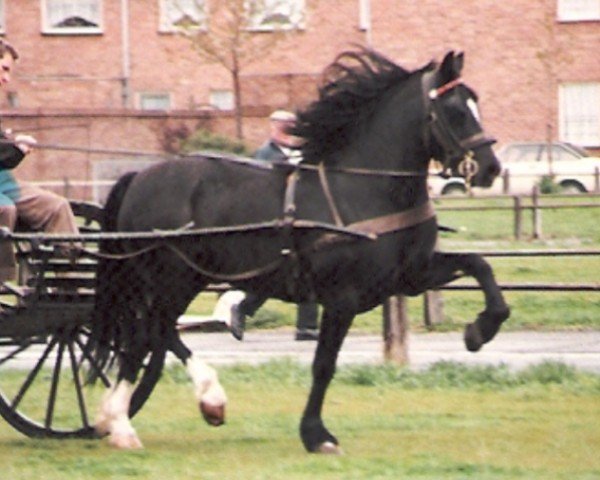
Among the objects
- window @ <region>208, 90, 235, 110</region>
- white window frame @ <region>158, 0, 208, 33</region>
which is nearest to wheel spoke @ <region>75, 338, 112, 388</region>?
white window frame @ <region>158, 0, 208, 33</region>

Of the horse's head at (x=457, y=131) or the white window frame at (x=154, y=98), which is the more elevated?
the horse's head at (x=457, y=131)

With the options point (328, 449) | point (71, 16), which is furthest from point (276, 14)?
point (328, 449)

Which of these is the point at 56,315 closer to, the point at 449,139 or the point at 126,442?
the point at 126,442

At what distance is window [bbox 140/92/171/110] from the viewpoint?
46750 millimetres

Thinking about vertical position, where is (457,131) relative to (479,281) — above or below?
above

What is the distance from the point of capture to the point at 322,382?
37.3ft

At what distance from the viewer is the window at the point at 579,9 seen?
4578cm

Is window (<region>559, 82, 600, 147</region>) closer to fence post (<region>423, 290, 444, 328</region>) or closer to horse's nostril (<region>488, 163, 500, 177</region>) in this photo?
fence post (<region>423, 290, 444, 328</region>)

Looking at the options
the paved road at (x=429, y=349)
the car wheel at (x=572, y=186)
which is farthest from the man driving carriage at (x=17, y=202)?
the car wheel at (x=572, y=186)

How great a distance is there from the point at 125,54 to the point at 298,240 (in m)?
35.5

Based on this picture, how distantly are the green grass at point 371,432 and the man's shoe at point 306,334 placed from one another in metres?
2.82

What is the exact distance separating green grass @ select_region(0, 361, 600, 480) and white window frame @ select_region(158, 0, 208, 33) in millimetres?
27405

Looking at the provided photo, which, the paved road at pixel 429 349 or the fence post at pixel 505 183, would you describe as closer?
the paved road at pixel 429 349

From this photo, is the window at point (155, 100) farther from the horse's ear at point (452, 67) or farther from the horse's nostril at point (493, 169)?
the horse's nostril at point (493, 169)
